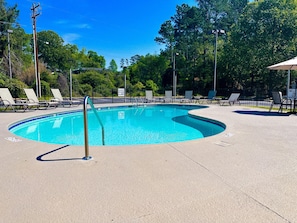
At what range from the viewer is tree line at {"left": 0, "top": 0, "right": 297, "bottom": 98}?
1717cm

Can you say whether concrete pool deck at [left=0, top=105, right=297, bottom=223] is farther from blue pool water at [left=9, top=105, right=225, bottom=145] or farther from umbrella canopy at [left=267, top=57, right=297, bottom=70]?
umbrella canopy at [left=267, top=57, right=297, bottom=70]

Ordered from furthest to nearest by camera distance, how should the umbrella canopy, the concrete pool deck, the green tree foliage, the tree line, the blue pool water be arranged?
the tree line < the green tree foliage < the umbrella canopy < the blue pool water < the concrete pool deck

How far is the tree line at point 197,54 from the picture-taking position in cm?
1717

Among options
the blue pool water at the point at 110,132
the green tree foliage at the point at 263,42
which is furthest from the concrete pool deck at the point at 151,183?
the green tree foliage at the point at 263,42

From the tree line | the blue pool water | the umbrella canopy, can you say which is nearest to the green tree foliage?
the tree line

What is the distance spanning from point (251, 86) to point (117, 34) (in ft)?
57.6

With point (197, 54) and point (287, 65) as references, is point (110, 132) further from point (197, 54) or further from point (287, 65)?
point (197, 54)

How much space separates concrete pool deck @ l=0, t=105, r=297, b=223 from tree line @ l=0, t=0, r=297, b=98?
520 inches

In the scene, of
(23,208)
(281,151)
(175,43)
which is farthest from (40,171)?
(175,43)

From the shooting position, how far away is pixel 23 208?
175 centimetres

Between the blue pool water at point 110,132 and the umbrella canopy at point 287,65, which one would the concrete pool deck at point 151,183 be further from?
the umbrella canopy at point 287,65

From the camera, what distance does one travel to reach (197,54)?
2675 cm

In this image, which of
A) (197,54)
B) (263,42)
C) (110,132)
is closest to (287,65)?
(110,132)

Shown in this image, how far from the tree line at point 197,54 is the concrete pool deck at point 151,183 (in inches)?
520
